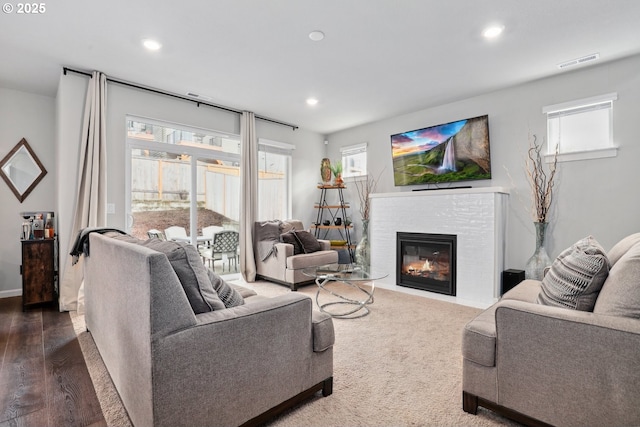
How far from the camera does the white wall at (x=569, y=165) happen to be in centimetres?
322

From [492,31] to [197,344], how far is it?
3.21m

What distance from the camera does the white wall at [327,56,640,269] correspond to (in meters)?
3.22

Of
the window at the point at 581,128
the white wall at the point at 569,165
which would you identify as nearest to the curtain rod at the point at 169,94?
the white wall at the point at 569,165

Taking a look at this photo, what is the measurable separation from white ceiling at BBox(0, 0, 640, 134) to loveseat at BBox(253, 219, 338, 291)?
6.71 feet

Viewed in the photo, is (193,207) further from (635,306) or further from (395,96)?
(635,306)

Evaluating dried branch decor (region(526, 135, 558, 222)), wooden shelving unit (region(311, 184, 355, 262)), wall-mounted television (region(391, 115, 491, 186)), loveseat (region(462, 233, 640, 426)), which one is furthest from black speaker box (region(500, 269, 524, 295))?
wooden shelving unit (region(311, 184, 355, 262))

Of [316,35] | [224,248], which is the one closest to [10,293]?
[224,248]

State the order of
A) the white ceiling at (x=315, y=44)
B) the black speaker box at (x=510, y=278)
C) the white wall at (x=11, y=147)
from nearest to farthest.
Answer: the white ceiling at (x=315, y=44)
the black speaker box at (x=510, y=278)
the white wall at (x=11, y=147)

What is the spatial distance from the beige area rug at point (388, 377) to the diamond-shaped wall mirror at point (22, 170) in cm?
208

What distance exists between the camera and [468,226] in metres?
3.92

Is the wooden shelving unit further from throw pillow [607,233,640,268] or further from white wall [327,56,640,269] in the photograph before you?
throw pillow [607,233,640,268]

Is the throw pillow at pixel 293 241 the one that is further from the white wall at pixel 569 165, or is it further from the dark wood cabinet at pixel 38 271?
the dark wood cabinet at pixel 38 271

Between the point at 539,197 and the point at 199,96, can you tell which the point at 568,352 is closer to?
the point at 539,197

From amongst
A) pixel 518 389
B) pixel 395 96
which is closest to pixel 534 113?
pixel 395 96
